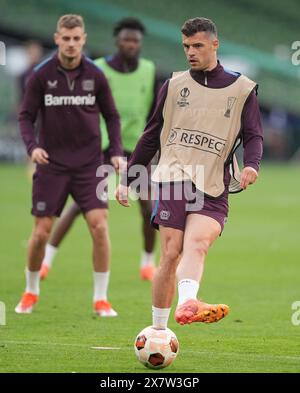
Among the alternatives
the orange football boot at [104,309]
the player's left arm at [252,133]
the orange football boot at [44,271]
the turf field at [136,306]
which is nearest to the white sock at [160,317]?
the turf field at [136,306]

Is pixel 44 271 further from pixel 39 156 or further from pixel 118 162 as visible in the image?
pixel 39 156

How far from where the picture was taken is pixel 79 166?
10.1m

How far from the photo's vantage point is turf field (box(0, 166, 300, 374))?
298 inches

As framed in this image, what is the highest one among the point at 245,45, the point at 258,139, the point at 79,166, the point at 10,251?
the point at 245,45

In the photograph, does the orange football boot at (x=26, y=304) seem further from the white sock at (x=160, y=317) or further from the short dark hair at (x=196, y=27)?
the short dark hair at (x=196, y=27)

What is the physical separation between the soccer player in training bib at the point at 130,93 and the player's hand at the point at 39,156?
2693mm

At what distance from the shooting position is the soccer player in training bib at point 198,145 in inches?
299

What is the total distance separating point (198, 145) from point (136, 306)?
3.25 m

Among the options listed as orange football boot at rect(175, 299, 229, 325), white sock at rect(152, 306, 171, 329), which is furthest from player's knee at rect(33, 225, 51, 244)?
orange football boot at rect(175, 299, 229, 325)

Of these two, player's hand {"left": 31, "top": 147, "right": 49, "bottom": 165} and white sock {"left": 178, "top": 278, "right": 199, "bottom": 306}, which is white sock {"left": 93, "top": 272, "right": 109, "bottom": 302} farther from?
white sock {"left": 178, "top": 278, "right": 199, "bottom": 306}

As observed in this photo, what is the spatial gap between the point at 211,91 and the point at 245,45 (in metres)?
30.9

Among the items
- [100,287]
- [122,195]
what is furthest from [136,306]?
[122,195]
